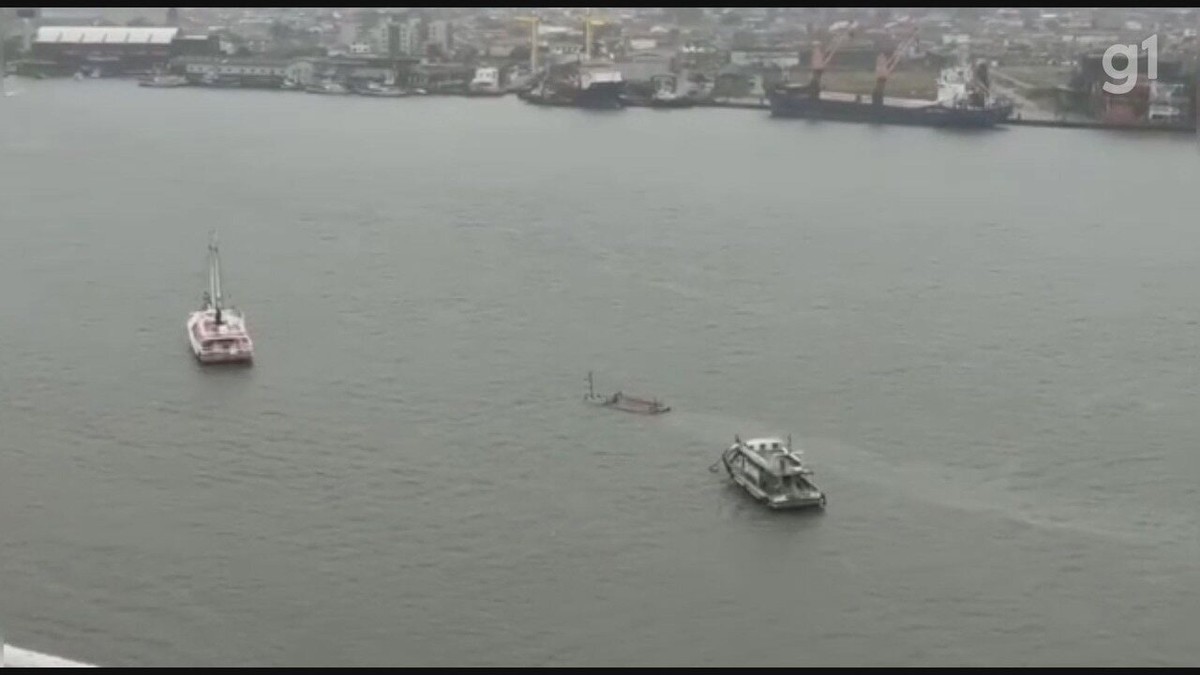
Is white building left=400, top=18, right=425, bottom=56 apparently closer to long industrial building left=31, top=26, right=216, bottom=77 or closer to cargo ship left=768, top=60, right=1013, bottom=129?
long industrial building left=31, top=26, right=216, bottom=77

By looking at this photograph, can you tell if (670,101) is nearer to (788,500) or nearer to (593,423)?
(593,423)

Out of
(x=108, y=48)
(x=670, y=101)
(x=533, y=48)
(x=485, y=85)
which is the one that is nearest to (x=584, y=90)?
(x=670, y=101)

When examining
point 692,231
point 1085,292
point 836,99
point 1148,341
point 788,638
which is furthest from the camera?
point 836,99

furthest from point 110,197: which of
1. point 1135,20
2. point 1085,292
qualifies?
point 1135,20

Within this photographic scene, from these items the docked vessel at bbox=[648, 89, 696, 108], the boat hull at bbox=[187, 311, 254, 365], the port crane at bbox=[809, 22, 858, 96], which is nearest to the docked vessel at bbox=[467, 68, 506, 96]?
the docked vessel at bbox=[648, 89, 696, 108]

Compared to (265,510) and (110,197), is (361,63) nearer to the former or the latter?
(110,197)

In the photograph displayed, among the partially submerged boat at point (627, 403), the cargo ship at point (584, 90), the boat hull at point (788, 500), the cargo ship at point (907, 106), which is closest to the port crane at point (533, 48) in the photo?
the cargo ship at point (584, 90)
